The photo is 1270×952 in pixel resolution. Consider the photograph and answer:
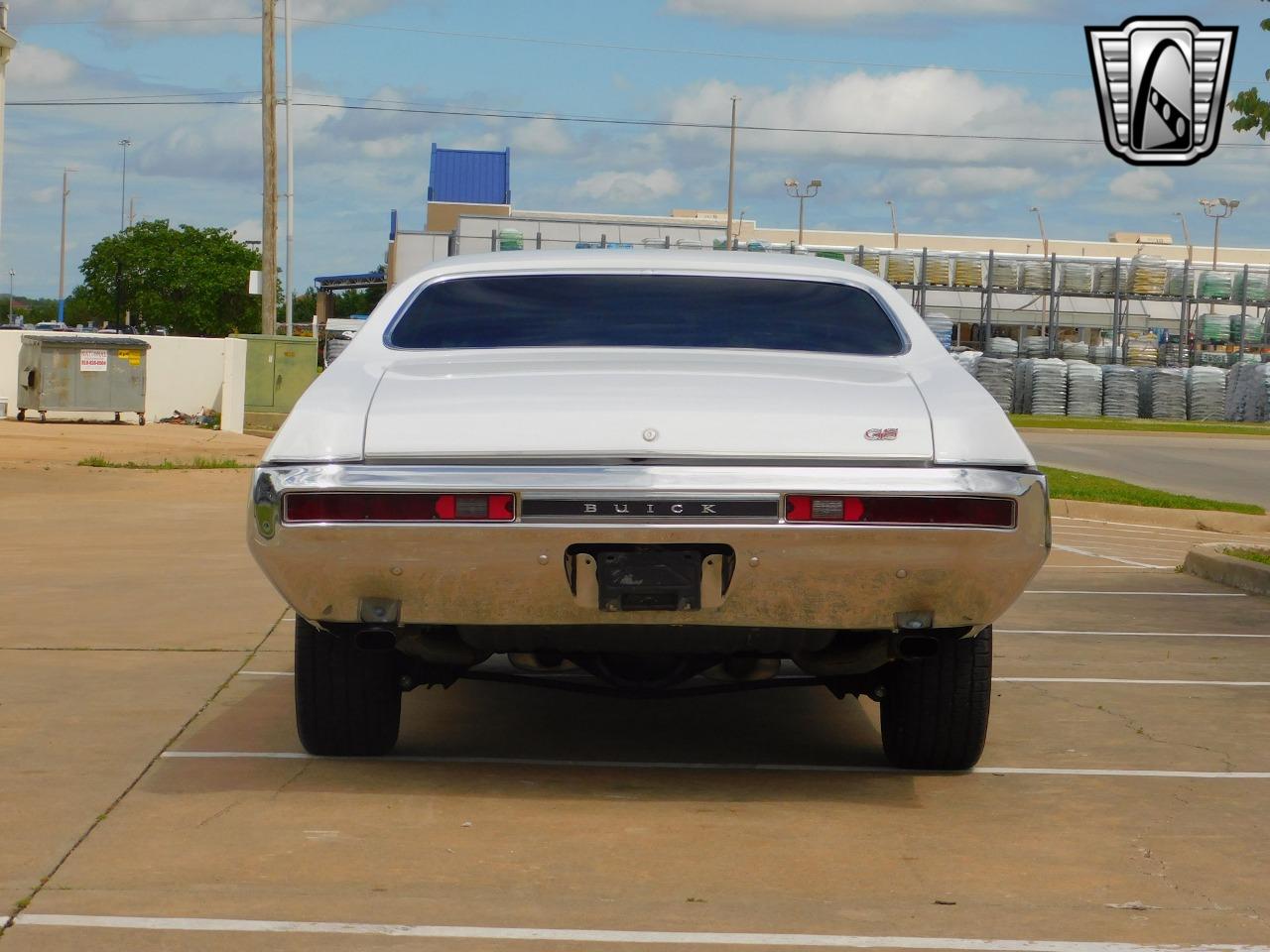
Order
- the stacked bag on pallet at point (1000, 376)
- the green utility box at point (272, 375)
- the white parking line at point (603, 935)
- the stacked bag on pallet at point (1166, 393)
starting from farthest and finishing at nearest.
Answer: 1. the stacked bag on pallet at point (1000, 376)
2. the stacked bag on pallet at point (1166, 393)
3. the green utility box at point (272, 375)
4. the white parking line at point (603, 935)

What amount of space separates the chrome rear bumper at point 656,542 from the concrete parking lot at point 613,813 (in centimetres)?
62

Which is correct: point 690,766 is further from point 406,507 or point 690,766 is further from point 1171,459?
point 1171,459

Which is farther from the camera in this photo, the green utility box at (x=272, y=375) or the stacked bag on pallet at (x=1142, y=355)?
the stacked bag on pallet at (x=1142, y=355)

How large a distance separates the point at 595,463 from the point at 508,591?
429mm

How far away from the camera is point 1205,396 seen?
49062mm

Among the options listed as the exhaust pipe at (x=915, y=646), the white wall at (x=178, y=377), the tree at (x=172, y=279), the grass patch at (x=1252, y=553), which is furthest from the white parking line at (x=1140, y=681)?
the tree at (x=172, y=279)

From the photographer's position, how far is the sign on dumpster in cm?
2566

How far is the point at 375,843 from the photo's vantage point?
4621 millimetres

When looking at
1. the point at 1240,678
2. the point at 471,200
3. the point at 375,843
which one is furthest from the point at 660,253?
the point at 471,200

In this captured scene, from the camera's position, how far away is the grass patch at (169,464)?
62.8 ft

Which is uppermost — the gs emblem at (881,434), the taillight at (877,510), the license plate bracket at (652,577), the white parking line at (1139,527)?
the gs emblem at (881,434)

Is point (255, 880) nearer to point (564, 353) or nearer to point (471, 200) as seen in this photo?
point (564, 353)

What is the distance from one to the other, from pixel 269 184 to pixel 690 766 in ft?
84.1

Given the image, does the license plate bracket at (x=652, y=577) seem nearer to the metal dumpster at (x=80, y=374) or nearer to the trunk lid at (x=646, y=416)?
the trunk lid at (x=646, y=416)
